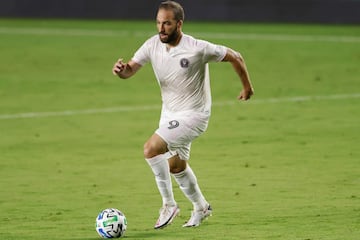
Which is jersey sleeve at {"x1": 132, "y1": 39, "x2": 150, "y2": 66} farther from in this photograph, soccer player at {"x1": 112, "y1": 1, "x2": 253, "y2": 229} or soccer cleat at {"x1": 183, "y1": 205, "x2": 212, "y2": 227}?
soccer cleat at {"x1": 183, "y1": 205, "x2": 212, "y2": 227}

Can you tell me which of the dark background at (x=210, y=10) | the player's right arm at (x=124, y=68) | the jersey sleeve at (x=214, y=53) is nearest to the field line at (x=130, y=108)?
the player's right arm at (x=124, y=68)

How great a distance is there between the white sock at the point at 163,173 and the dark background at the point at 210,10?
26.3 metres

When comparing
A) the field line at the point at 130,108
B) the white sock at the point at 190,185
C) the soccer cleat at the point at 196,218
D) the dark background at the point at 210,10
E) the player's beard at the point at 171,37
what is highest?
the player's beard at the point at 171,37

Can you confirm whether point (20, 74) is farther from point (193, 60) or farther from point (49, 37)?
point (193, 60)

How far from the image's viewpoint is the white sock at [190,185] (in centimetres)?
1161

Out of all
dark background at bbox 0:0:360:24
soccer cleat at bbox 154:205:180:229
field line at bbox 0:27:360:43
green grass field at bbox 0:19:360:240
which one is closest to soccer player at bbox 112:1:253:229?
soccer cleat at bbox 154:205:180:229

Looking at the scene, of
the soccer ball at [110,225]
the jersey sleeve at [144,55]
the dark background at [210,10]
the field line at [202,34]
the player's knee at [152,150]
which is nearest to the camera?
the soccer ball at [110,225]

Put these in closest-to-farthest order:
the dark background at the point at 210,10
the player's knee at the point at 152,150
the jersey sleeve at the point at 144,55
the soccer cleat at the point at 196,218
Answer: the player's knee at the point at 152,150, the jersey sleeve at the point at 144,55, the soccer cleat at the point at 196,218, the dark background at the point at 210,10

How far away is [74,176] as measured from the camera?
49.8 feet

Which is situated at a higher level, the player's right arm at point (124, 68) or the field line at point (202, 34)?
the player's right arm at point (124, 68)

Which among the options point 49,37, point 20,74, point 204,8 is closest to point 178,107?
point 20,74

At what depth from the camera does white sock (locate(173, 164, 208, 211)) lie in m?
11.6

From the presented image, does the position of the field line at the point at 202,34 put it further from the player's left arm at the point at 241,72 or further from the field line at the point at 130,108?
the player's left arm at the point at 241,72

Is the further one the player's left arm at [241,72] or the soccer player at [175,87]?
the player's left arm at [241,72]
